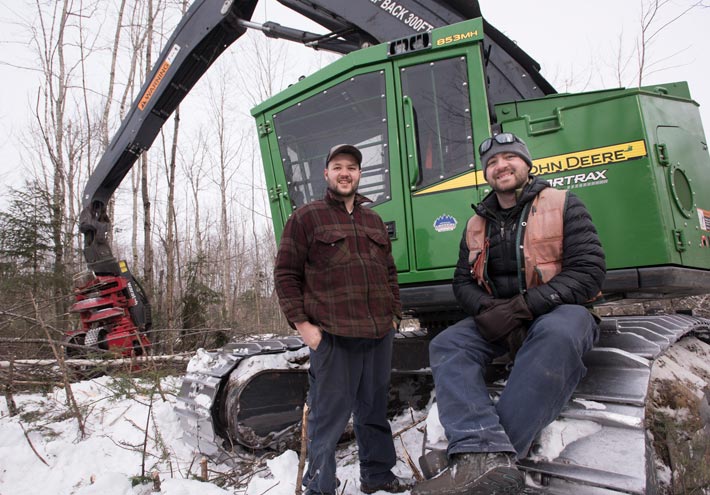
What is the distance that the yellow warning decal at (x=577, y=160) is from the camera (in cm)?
283

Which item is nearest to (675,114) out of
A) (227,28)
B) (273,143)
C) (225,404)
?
(273,143)

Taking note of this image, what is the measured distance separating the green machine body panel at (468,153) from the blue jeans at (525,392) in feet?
3.59

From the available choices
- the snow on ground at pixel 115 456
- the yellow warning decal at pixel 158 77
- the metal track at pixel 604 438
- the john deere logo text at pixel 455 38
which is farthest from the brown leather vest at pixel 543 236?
the yellow warning decal at pixel 158 77

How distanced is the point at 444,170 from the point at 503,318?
133cm

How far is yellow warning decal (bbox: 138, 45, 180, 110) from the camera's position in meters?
5.23

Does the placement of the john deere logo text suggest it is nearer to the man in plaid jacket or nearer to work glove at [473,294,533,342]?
the man in plaid jacket

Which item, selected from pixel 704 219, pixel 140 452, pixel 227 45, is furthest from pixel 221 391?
pixel 227 45

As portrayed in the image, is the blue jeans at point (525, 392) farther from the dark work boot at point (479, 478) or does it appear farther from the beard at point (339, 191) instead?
the beard at point (339, 191)

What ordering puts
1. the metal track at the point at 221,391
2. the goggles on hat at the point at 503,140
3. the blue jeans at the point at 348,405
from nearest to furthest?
the goggles on hat at the point at 503,140 → the blue jeans at the point at 348,405 → the metal track at the point at 221,391

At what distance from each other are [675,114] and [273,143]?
2.85 m

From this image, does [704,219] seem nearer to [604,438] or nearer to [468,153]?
[468,153]

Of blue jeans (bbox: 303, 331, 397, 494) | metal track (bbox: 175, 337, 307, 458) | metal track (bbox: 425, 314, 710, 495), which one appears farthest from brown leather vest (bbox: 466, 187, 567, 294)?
metal track (bbox: 175, 337, 307, 458)

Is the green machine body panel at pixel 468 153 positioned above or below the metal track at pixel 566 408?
above

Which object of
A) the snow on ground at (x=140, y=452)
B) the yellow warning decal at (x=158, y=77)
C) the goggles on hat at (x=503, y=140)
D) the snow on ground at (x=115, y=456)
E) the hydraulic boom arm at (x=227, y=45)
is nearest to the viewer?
the goggles on hat at (x=503, y=140)
